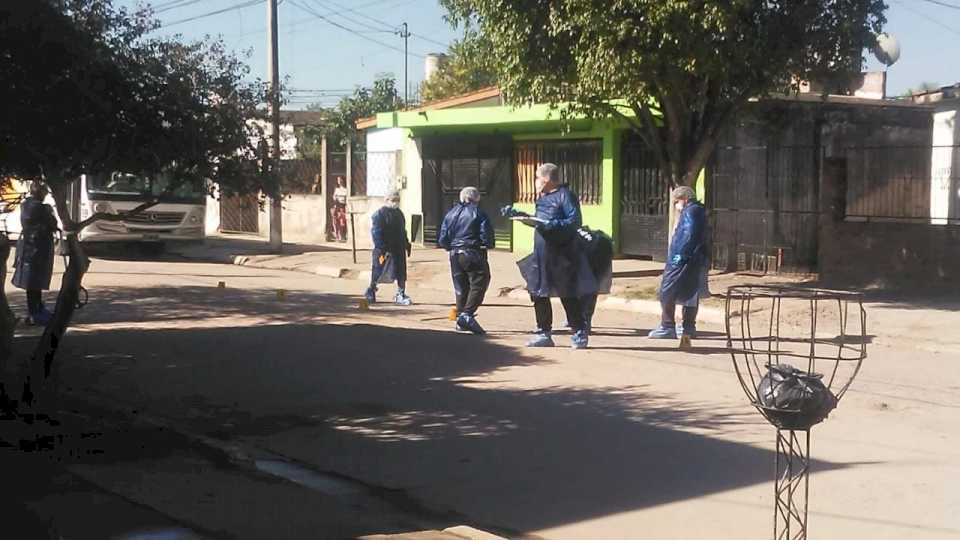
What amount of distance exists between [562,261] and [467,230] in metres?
1.64

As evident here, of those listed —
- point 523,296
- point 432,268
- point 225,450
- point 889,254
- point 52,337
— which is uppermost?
point 889,254

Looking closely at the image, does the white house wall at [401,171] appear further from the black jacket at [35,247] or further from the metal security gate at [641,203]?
the black jacket at [35,247]

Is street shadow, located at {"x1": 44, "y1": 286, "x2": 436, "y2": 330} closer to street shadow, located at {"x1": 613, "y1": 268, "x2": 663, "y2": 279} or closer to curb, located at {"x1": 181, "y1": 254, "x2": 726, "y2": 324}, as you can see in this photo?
curb, located at {"x1": 181, "y1": 254, "x2": 726, "y2": 324}

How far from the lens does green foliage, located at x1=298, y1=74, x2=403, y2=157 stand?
34.7 m

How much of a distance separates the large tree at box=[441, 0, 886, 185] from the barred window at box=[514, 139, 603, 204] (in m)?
5.82

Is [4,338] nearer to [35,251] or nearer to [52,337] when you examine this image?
[52,337]

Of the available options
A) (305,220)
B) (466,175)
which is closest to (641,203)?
(466,175)

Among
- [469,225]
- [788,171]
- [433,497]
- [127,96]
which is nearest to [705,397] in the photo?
[433,497]

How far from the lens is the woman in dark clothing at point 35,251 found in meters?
13.4

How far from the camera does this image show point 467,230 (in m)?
13.0

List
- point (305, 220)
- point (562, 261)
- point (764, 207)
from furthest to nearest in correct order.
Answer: point (305, 220)
point (764, 207)
point (562, 261)

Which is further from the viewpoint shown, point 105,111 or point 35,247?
point 35,247

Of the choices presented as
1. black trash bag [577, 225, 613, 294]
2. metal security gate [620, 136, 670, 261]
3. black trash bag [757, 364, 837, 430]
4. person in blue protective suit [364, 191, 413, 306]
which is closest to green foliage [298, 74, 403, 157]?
metal security gate [620, 136, 670, 261]

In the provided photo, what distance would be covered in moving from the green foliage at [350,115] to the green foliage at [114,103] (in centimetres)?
2101
